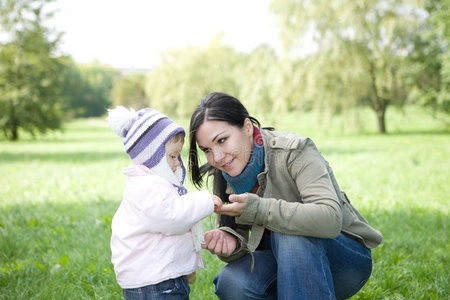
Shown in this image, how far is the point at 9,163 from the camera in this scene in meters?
9.90

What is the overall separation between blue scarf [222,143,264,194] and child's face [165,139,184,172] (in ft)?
1.00

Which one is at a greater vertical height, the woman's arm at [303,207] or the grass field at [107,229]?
the woman's arm at [303,207]

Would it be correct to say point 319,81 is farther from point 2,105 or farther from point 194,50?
point 194,50

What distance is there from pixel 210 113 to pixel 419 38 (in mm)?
16097

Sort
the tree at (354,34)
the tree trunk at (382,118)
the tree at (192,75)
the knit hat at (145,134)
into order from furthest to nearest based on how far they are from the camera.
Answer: the tree at (192,75), the tree trunk at (382,118), the tree at (354,34), the knit hat at (145,134)

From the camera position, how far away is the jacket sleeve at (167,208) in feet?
5.93

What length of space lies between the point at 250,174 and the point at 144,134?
0.57m

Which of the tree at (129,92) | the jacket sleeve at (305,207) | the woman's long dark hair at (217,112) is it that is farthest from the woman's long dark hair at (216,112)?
the tree at (129,92)

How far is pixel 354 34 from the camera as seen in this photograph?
14.8 meters

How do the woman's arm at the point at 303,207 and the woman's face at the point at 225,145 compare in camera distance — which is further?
the woman's face at the point at 225,145

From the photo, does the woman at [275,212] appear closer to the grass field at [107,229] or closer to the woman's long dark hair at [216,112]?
the woman's long dark hair at [216,112]

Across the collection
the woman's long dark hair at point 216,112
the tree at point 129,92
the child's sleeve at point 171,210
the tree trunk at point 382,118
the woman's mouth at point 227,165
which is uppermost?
the woman's long dark hair at point 216,112

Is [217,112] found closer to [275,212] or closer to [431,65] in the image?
[275,212]

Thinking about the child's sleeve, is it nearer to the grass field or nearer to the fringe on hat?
the fringe on hat
